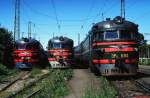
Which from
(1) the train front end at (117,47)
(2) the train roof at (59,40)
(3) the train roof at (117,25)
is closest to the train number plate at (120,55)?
(1) the train front end at (117,47)

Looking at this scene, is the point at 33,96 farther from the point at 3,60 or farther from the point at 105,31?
the point at 3,60

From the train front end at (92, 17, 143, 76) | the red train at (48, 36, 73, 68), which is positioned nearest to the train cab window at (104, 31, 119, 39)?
the train front end at (92, 17, 143, 76)

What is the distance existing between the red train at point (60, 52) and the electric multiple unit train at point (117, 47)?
11372 millimetres

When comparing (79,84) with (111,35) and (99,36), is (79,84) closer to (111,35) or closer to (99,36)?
(99,36)

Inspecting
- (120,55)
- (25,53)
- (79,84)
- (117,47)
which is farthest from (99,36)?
(25,53)

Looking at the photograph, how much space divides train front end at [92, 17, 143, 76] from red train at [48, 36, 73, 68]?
11.5 m

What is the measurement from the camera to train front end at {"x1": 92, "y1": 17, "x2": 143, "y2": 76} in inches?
731

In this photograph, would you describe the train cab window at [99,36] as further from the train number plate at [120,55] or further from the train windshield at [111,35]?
the train number plate at [120,55]

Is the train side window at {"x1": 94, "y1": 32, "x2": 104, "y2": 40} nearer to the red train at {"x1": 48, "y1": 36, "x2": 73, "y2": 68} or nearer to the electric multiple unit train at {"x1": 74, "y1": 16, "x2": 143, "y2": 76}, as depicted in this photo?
the electric multiple unit train at {"x1": 74, "y1": 16, "x2": 143, "y2": 76}

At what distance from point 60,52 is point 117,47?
12.8m

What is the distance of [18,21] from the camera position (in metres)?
41.2

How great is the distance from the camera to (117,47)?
61.1ft

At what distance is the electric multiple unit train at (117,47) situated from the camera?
1856cm

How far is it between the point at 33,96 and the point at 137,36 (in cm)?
812
